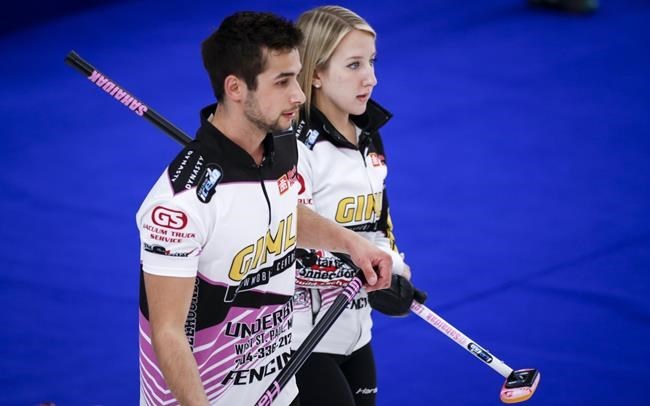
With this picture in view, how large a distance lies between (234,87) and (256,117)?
0.33 feet

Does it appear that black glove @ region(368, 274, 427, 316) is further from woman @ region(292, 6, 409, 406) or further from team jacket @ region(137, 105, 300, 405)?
team jacket @ region(137, 105, 300, 405)

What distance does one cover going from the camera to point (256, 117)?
302 cm

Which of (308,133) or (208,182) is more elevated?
(308,133)

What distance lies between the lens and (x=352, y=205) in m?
3.87

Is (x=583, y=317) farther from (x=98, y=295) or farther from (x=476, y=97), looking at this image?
(x=476, y=97)

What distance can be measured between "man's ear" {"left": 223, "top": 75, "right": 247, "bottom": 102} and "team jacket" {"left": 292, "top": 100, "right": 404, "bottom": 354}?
762mm

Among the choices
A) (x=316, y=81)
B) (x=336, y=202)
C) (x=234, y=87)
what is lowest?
(x=234, y=87)

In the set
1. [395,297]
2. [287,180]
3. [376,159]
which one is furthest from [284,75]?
[395,297]

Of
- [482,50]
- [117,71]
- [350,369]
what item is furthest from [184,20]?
[350,369]

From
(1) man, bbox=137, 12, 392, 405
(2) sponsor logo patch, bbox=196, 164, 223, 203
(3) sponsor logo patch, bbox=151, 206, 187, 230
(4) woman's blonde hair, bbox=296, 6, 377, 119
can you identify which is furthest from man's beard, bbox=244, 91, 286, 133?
(4) woman's blonde hair, bbox=296, 6, 377, 119

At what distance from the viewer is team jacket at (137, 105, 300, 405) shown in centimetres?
287

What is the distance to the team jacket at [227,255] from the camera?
9.40ft

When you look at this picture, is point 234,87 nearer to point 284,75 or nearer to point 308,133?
point 284,75

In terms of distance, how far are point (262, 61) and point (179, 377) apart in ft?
2.81
